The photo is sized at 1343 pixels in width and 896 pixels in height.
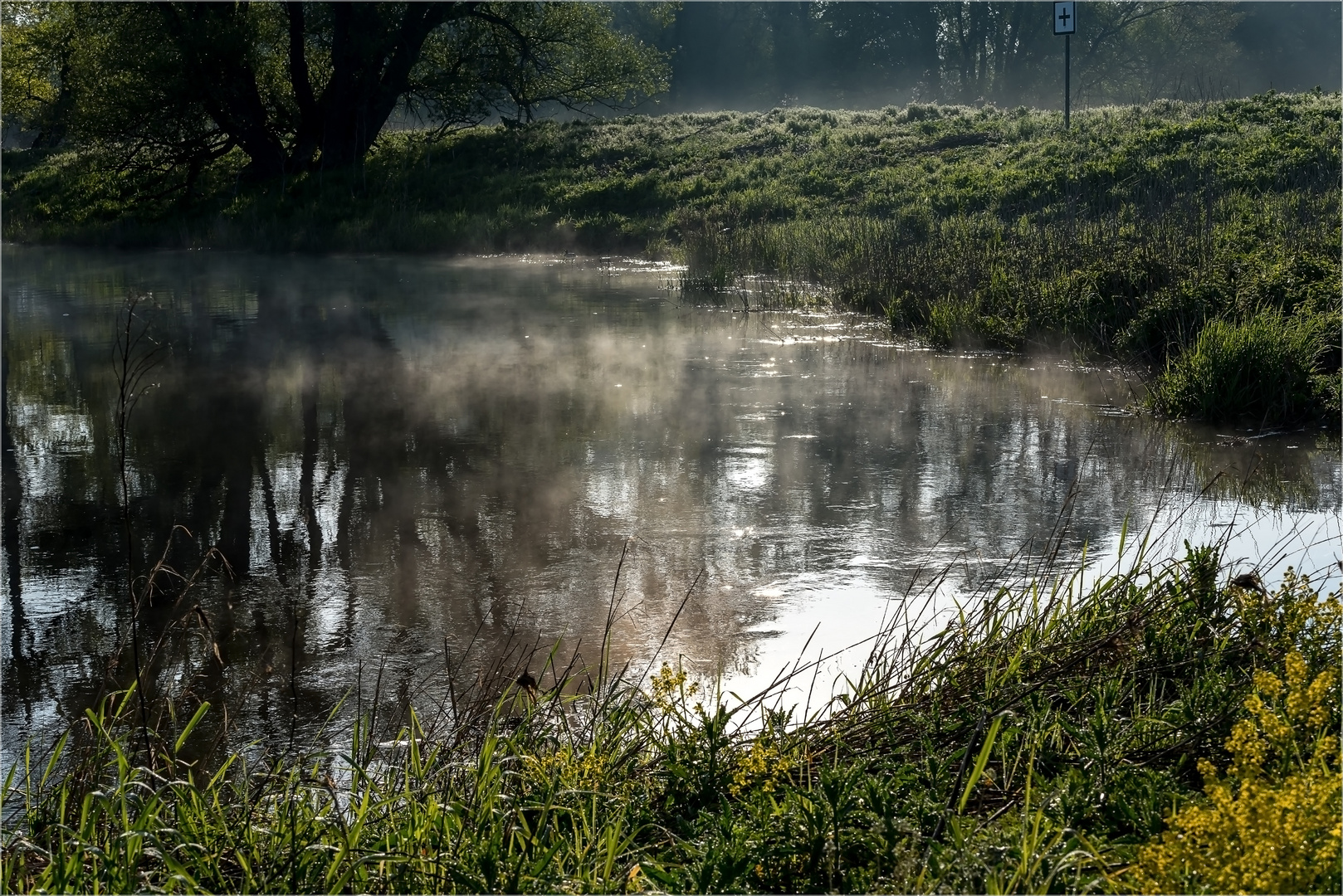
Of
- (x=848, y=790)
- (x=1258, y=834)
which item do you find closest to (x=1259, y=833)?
(x=1258, y=834)

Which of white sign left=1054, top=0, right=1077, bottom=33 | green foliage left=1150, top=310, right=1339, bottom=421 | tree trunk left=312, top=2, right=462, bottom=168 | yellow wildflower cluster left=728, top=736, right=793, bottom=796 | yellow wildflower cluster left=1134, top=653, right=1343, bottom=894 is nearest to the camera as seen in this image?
yellow wildflower cluster left=1134, top=653, right=1343, bottom=894

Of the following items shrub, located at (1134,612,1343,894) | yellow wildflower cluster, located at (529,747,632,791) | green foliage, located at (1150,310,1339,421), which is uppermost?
green foliage, located at (1150,310,1339,421)

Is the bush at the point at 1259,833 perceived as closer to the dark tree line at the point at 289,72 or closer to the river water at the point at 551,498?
the river water at the point at 551,498

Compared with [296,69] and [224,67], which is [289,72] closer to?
[296,69]

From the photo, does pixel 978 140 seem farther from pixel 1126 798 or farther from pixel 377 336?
pixel 1126 798

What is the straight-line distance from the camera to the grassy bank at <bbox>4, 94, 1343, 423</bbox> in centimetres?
1003

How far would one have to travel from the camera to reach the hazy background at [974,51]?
62.2 m

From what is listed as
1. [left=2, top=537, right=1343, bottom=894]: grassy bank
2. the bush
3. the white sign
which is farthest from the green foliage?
the white sign

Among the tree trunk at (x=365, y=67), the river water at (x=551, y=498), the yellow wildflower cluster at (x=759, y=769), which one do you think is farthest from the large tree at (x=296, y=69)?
the yellow wildflower cluster at (x=759, y=769)

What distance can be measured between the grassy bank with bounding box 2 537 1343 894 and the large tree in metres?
23.0

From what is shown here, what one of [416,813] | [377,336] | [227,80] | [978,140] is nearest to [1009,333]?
[377,336]

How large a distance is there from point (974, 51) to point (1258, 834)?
6849 cm

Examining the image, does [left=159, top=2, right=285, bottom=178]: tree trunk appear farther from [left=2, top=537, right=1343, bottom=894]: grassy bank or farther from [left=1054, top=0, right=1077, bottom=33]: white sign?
[left=2, top=537, right=1343, bottom=894]: grassy bank

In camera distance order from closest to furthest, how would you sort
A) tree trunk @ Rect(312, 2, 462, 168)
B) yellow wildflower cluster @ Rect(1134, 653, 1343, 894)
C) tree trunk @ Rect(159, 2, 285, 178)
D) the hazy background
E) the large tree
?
1. yellow wildflower cluster @ Rect(1134, 653, 1343, 894)
2. tree trunk @ Rect(159, 2, 285, 178)
3. the large tree
4. tree trunk @ Rect(312, 2, 462, 168)
5. the hazy background
